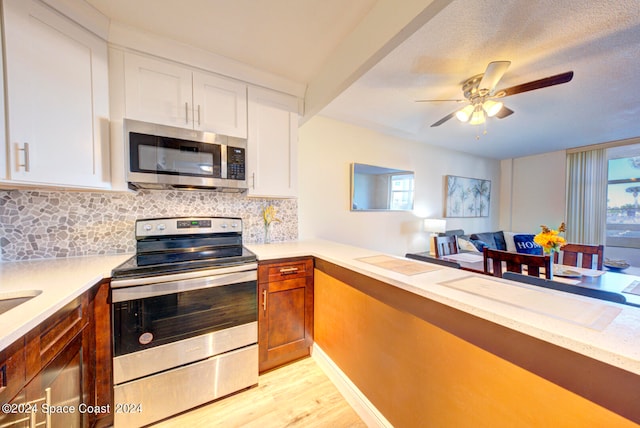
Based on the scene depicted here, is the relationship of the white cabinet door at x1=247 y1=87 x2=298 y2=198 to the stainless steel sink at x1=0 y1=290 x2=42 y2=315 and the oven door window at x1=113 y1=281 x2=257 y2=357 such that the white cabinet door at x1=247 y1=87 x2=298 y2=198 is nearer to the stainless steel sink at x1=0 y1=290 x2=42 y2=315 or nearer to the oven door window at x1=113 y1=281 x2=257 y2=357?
the oven door window at x1=113 y1=281 x2=257 y2=357

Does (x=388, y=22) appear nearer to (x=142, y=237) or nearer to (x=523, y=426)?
(x=523, y=426)

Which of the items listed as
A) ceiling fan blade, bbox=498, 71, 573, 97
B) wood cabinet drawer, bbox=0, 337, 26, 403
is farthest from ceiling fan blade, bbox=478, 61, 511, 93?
wood cabinet drawer, bbox=0, 337, 26, 403

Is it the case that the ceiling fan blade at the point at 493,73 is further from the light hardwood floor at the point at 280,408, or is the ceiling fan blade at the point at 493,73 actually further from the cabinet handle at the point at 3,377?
the cabinet handle at the point at 3,377

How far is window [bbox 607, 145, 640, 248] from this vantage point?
11.5ft

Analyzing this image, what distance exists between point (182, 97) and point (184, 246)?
110cm

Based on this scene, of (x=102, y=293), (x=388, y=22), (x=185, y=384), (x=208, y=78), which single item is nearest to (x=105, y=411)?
(x=185, y=384)

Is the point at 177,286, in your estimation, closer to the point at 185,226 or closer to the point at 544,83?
the point at 185,226

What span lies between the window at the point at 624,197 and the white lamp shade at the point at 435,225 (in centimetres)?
300

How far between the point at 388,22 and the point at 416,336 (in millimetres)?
1570

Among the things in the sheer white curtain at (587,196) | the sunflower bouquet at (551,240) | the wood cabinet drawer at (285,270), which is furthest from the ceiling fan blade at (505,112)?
the sheer white curtain at (587,196)

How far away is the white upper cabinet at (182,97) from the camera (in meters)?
1.51

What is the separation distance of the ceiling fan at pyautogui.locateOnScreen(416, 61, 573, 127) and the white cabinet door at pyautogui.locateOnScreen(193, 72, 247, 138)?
6.02ft

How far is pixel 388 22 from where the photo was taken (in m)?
1.15

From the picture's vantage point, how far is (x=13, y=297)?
931 mm
